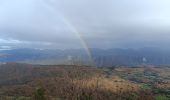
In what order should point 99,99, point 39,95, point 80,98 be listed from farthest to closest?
1. point 99,99
2. point 80,98
3. point 39,95

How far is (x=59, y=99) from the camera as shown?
19388cm

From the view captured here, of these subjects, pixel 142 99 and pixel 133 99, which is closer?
pixel 142 99

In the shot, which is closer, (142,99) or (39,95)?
(39,95)

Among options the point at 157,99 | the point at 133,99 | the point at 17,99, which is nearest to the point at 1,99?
the point at 17,99

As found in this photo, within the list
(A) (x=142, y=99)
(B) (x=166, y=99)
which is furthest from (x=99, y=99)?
(B) (x=166, y=99)

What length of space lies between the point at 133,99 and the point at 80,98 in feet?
141

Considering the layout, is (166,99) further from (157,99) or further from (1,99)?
(1,99)

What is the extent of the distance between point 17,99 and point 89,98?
179 feet

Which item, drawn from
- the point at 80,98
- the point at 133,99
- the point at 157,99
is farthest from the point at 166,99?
the point at 80,98

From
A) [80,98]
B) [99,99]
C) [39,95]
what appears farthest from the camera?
[99,99]

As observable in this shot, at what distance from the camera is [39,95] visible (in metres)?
133

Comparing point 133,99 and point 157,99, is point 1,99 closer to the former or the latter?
point 133,99

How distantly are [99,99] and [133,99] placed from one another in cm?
2540

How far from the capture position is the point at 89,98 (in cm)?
17375
